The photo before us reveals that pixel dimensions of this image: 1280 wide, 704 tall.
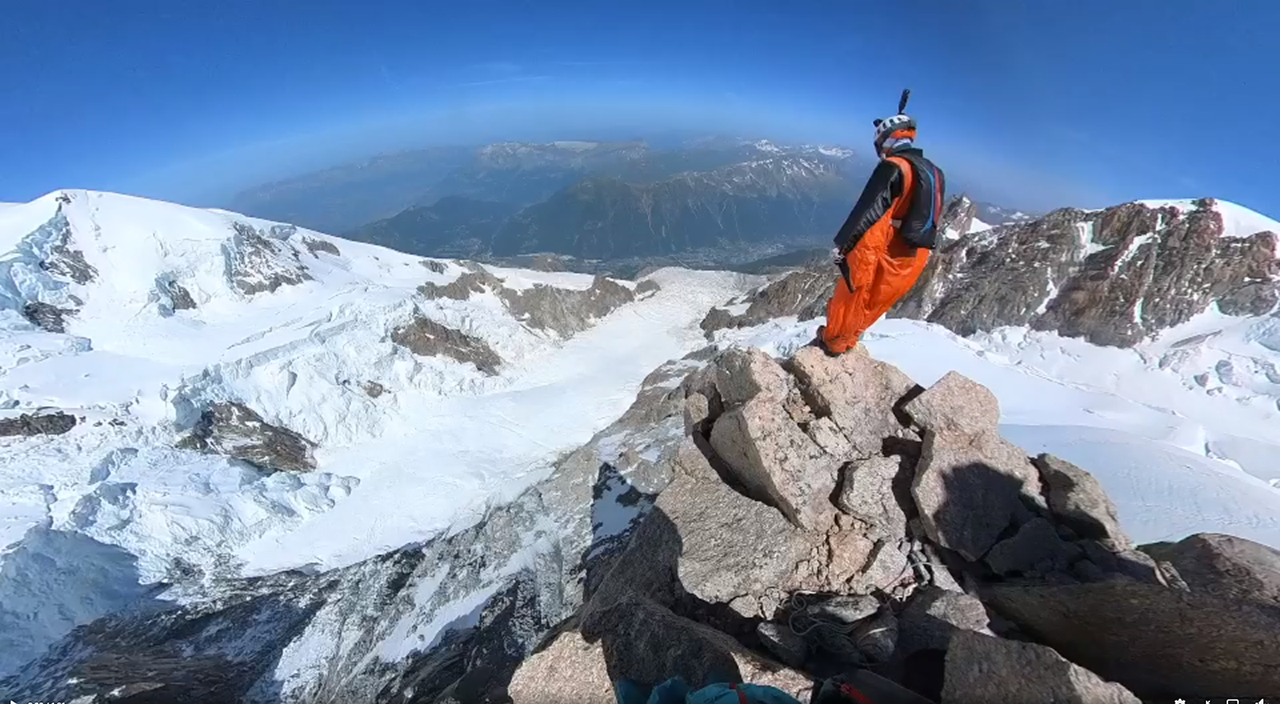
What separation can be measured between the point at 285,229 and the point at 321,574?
4795 centimetres

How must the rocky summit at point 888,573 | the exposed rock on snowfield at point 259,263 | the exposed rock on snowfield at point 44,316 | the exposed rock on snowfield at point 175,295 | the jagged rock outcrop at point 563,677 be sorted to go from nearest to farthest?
the rocky summit at point 888,573 < the jagged rock outcrop at point 563,677 < the exposed rock on snowfield at point 44,316 < the exposed rock on snowfield at point 175,295 < the exposed rock on snowfield at point 259,263

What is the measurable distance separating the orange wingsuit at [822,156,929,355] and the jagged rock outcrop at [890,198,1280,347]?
114ft

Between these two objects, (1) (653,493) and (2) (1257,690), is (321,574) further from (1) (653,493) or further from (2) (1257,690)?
(2) (1257,690)

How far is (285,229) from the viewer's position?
65875 millimetres

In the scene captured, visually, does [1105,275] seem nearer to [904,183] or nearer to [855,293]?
[855,293]

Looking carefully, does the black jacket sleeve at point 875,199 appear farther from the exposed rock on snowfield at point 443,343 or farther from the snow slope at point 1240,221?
the exposed rock on snowfield at point 443,343

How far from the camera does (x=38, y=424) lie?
3881cm

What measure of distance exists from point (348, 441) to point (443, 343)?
14.1 meters

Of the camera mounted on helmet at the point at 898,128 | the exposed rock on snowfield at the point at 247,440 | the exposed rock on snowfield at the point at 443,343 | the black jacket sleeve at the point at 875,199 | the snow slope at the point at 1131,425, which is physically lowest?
the exposed rock on snowfield at the point at 247,440

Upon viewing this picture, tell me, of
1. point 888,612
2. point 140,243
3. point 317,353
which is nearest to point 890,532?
point 888,612

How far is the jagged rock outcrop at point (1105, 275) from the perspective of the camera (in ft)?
109

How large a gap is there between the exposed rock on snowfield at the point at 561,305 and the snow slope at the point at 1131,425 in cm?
4490

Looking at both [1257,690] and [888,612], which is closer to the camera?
[1257,690]

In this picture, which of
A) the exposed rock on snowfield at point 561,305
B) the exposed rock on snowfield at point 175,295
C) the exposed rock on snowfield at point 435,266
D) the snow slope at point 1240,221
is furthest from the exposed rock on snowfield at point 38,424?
the snow slope at point 1240,221
